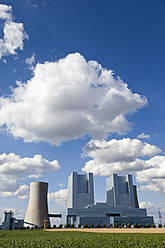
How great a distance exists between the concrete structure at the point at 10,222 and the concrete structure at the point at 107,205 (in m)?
13.2

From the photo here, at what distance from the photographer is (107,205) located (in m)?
64.5

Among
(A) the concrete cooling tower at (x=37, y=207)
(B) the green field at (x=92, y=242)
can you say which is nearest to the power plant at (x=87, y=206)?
(A) the concrete cooling tower at (x=37, y=207)

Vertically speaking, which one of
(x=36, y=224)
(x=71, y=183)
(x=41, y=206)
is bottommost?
(x=36, y=224)

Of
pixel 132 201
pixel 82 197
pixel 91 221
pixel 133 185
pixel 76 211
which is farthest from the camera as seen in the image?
pixel 133 185

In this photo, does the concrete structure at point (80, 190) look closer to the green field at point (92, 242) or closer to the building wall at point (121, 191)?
the building wall at point (121, 191)

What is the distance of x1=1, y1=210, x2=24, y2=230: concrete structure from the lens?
59.7 m

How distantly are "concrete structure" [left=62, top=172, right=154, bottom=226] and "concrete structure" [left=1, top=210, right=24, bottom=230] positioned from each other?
13188 mm

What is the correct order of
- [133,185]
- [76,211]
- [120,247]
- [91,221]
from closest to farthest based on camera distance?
[120,247]
[91,221]
[76,211]
[133,185]

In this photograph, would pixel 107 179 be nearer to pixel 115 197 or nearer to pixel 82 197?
pixel 115 197

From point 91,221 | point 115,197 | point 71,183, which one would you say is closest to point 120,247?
point 91,221

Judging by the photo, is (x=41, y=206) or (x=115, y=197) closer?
(x=41, y=206)

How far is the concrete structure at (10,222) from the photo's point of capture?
59694 millimetres

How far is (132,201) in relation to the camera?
7231cm

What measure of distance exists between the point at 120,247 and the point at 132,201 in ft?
221
